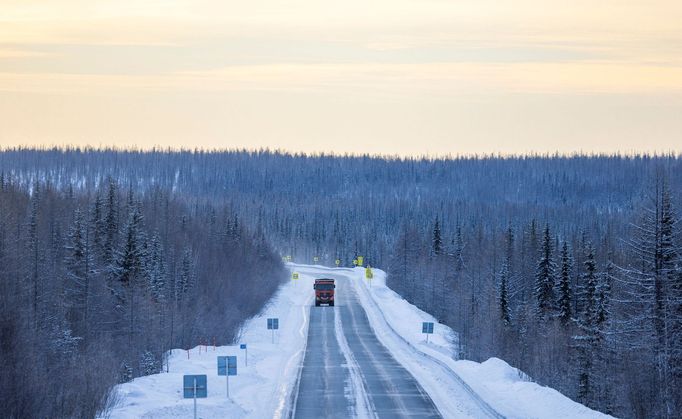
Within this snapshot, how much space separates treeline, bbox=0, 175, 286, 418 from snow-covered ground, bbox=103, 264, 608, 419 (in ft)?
4.61

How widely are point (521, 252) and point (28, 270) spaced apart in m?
53.1

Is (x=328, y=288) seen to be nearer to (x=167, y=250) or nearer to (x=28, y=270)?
(x=167, y=250)

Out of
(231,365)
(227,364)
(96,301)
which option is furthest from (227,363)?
(96,301)

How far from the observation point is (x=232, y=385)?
3616cm

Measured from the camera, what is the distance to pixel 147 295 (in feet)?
211

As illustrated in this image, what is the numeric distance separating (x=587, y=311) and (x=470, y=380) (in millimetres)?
26880

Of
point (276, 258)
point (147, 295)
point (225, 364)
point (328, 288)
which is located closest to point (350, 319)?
point (328, 288)

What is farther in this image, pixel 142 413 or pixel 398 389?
pixel 398 389

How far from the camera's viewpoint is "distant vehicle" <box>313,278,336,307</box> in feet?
283

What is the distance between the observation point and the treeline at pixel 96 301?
2812 centimetres

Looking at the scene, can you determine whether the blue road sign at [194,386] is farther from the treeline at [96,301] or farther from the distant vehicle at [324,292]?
the distant vehicle at [324,292]

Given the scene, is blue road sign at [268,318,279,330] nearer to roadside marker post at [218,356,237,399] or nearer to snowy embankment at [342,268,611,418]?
snowy embankment at [342,268,611,418]

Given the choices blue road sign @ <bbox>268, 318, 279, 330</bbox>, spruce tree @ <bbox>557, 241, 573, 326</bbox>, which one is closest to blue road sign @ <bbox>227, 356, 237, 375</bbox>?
blue road sign @ <bbox>268, 318, 279, 330</bbox>

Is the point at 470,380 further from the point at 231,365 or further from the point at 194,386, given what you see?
the point at 194,386
